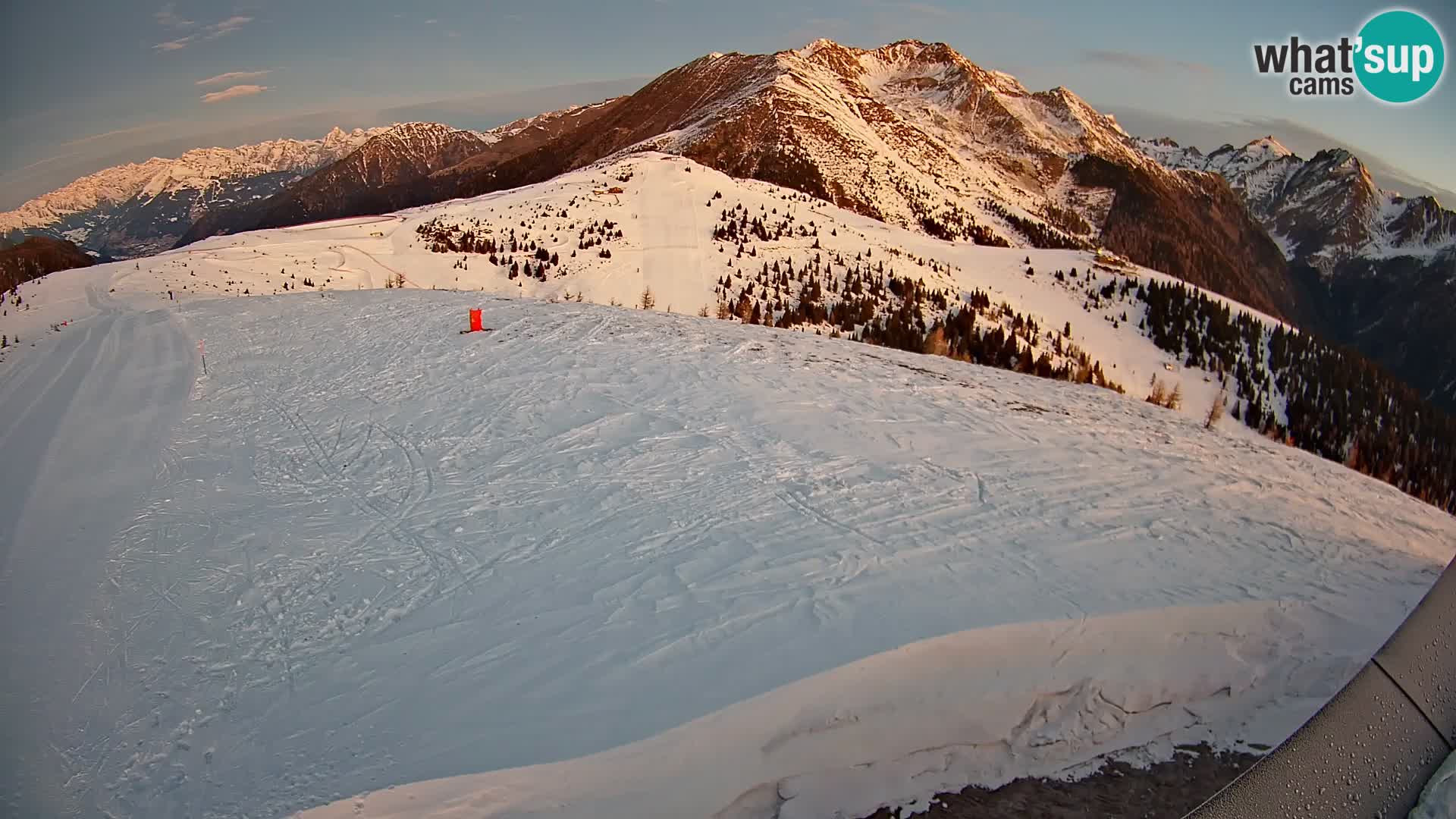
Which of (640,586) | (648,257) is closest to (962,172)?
(648,257)

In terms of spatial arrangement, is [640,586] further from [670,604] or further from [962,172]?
[962,172]

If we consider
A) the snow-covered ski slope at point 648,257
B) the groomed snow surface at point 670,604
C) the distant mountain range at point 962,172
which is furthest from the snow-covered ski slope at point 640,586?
the distant mountain range at point 962,172

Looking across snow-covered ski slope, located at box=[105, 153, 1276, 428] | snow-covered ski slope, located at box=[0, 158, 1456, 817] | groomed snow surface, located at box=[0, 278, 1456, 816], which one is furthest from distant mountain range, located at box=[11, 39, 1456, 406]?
groomed snow surface, located at box=[0, 278, 1456, 816]

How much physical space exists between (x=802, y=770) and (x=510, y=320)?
11571 mm

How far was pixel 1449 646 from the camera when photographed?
182cm

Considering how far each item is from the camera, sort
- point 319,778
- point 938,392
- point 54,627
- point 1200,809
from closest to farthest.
→ point 1200,809, point 319,778, point 54,627, point 938,392

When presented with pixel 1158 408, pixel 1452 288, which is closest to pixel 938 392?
pixel 1158 408

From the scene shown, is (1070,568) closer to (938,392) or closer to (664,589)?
(664,589)

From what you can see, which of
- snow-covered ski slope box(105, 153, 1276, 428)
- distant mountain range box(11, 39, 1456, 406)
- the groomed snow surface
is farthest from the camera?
distant mountain range box(11, 39, 1456, 406)

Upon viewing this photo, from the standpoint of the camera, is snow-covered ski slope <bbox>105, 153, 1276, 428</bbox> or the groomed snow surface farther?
snow-covered ski slope <bbox>105, 153, 1276, 428</bbox>

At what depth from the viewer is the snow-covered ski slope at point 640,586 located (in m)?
4.24

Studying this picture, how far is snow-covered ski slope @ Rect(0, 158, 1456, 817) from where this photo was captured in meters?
4.24

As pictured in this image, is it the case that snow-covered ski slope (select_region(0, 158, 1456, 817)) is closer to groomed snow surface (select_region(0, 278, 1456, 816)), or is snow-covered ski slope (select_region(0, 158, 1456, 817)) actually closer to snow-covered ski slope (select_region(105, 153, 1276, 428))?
groomed snow surface (select_region(0, 278, 1456, 816))

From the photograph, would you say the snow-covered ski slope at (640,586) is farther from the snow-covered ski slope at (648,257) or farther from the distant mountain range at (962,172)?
the distant mountain range at (962,172)
